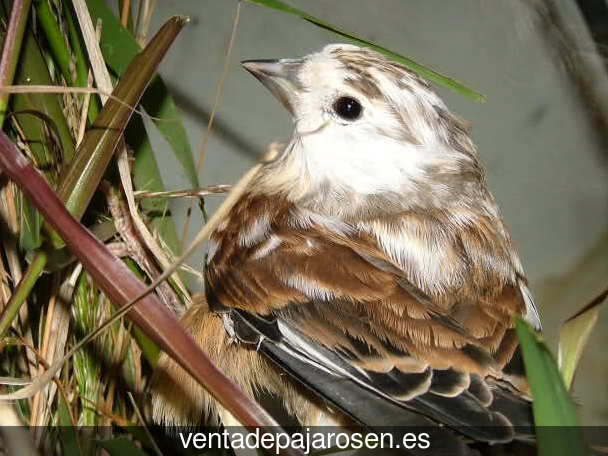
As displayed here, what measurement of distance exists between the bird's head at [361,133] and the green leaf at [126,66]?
198 millimetres

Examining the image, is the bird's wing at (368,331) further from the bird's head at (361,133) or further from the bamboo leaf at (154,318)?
the bamboo leaf at (154,318)

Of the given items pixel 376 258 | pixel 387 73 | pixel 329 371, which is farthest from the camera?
pixel 387 73

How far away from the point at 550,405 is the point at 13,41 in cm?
89

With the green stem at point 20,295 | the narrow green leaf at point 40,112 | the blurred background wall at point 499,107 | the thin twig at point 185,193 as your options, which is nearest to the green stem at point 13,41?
the narrow green leaf at point 40,112

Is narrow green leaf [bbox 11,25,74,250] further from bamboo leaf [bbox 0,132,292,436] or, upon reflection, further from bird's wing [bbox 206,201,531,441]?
bamboo leaf [bbox 0,132,292,436]

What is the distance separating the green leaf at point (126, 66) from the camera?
126 cm

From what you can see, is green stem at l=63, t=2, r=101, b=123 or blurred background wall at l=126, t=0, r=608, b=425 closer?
green stem at l=63, t=2, r=101, b=123

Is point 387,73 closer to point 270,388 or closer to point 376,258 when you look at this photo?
point 376,258

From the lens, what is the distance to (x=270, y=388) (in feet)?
3.86

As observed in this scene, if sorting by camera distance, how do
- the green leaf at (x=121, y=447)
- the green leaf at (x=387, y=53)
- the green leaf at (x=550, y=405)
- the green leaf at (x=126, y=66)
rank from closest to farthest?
the green leaf at (x=550, y=405), the green leaf at (x=121, y=447), the green leaf at (x=387, y=53), the green leaf at (x=126, y=66)

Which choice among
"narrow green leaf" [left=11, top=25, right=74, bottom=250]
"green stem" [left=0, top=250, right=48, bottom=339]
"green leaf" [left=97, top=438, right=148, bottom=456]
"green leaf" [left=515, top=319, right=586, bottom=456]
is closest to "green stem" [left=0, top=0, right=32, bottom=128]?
"narrow green leaf" [left=11, top=25, right=74, bottom=250]

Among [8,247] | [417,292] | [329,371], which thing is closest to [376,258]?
[417,292]

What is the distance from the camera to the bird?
3.07 ft

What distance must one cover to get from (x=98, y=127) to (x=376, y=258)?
0.47 m
